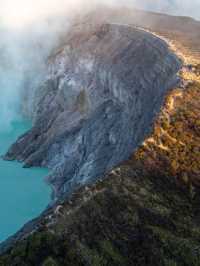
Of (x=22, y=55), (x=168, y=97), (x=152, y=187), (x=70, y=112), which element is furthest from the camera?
(x=22, y=55)

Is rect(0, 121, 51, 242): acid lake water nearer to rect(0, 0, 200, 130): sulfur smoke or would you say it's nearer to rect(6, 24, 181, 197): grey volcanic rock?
rect(6, 24, 181, 197): grey volcanic rock

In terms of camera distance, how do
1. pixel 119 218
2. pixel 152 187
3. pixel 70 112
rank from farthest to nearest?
pixel 70 112 → pixel 152 187 → pixel 119 218

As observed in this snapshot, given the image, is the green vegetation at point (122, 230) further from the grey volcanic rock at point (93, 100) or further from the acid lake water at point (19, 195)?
the acid lake water at point (19, 195)

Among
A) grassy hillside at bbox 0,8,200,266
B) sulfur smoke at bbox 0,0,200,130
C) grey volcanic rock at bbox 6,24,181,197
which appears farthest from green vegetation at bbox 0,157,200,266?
sulfur smoke at bbox 0,0,200,130

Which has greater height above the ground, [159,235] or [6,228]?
[159,235]

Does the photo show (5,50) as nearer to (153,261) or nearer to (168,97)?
(168,97)

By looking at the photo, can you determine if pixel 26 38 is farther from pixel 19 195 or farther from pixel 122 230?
pixel 122 230

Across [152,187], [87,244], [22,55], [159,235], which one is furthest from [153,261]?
[22,55]
